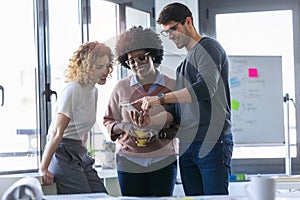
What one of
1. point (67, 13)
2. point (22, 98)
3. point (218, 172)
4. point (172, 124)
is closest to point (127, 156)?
point (172, 124)

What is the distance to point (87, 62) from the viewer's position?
2.10m

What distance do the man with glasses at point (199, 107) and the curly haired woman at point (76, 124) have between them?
0.32m

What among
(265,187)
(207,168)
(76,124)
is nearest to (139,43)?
(76,124)

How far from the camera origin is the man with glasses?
1.78m

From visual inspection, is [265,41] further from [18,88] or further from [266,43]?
[18,88]

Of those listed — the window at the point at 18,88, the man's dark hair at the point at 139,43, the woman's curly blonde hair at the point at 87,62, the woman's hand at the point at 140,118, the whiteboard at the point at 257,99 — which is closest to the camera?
the woman's hand at the point at 140,118

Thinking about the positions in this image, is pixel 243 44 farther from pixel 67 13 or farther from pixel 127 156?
pixel 127 156

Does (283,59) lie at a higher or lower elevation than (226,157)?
higher

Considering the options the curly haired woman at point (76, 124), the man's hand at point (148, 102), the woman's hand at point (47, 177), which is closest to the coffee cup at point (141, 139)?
the man's hand at point (148, 102)

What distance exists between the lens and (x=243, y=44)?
375 cm

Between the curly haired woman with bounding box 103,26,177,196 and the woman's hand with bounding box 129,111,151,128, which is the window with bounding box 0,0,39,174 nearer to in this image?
the curly haired woman with bounding box 103,26,177,196

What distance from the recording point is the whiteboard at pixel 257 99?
3625 mm

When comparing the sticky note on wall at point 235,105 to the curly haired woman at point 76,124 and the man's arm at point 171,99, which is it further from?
the man's arm at point 171,99

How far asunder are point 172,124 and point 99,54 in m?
0.48
